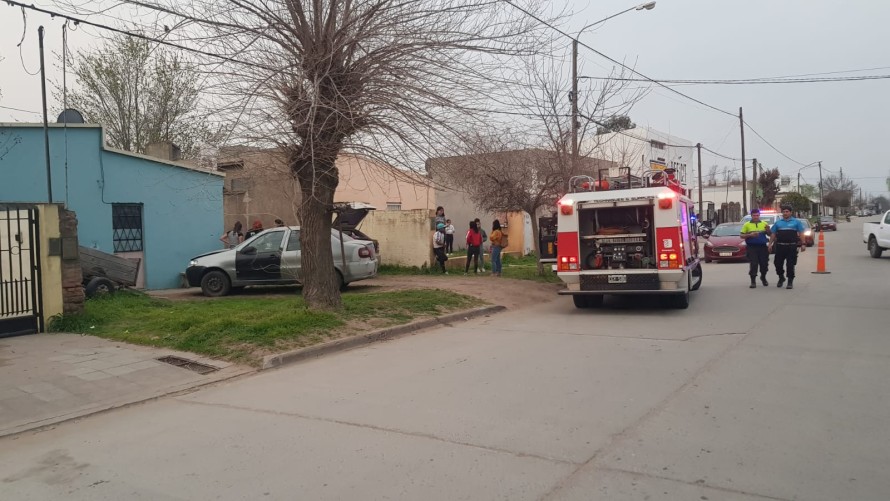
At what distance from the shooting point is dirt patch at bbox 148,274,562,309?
13656 mm

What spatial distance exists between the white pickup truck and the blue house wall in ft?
68.8

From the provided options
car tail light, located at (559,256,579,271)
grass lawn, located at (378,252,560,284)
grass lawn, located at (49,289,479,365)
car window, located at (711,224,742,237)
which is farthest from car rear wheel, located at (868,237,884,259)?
grass lawn, located at (49,289,479,365)

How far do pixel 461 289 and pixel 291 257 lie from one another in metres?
3.86

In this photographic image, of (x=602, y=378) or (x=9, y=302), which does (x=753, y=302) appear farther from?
(x=9, y=302)

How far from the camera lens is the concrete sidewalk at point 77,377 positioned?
248 inches

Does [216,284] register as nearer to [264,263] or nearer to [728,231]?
[264,263]

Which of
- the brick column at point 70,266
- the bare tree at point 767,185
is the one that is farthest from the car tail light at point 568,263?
the bare tree at point 767,185

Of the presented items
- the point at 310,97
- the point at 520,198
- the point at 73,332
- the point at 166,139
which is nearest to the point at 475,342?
the point at 310,97

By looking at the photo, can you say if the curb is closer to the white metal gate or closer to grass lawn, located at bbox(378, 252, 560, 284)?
the white metal gate

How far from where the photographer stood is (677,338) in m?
8.91

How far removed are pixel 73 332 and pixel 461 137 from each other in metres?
6.74

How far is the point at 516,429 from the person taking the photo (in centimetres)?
517

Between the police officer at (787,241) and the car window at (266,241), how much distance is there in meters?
11.2

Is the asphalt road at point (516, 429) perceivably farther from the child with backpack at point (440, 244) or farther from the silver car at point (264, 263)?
the child with backpack at point (440, 244)
